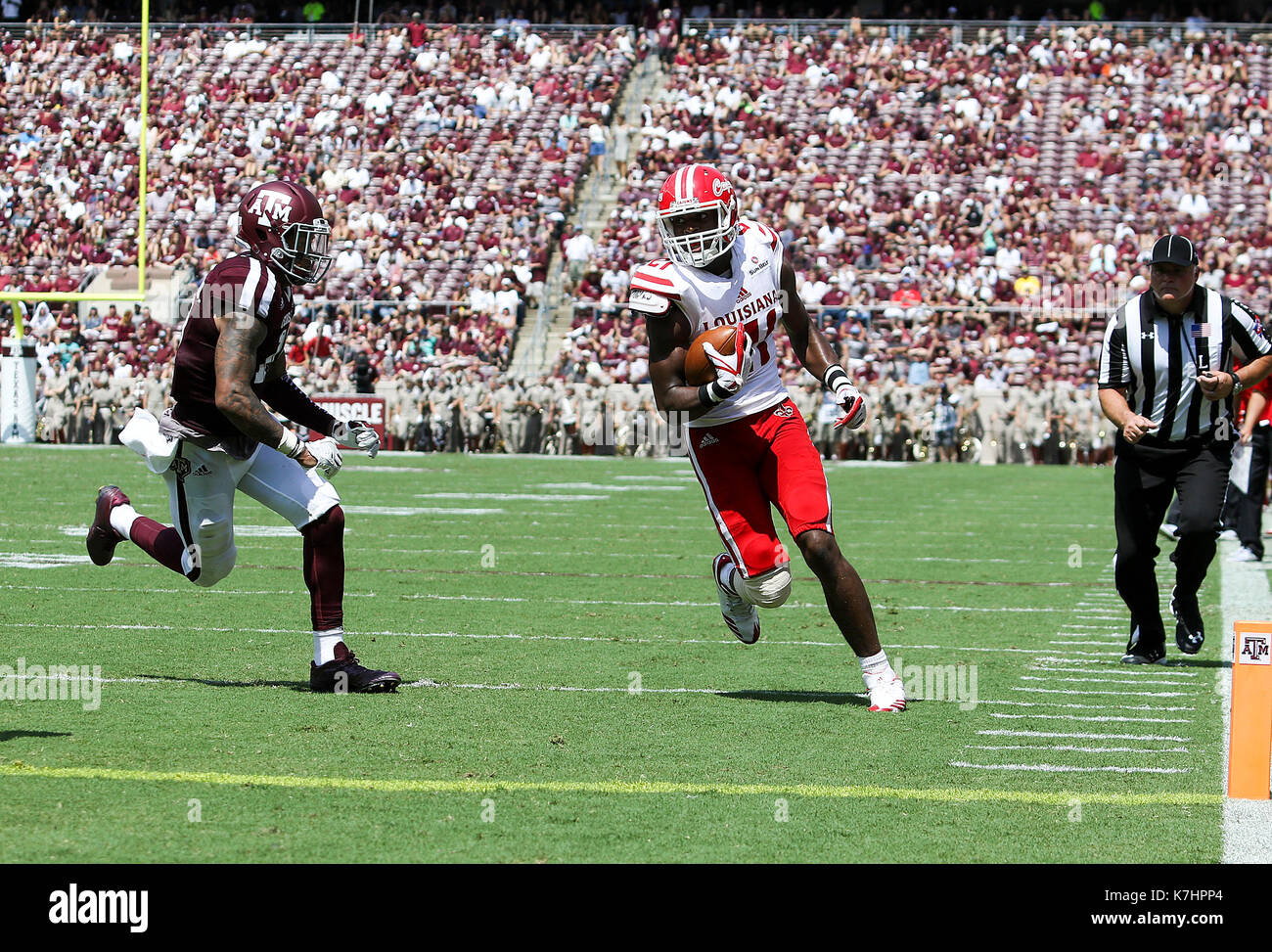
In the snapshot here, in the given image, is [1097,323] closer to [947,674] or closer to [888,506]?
[888,506]

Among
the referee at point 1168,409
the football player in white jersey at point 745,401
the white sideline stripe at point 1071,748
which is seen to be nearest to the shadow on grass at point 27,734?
the football player in white jersey at point 745,401

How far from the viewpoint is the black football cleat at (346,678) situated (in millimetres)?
6703

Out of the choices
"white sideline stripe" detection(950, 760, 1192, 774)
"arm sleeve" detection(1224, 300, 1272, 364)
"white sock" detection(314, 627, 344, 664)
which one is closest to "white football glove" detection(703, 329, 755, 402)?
"white sideline stripe" detection(950, 760, 1192, 774)

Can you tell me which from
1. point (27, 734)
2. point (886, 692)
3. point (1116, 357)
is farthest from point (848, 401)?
point (27, 734)

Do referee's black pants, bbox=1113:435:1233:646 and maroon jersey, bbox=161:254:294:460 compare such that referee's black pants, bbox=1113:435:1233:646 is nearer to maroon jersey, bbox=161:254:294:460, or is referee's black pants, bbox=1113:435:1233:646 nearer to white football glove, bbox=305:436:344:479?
white football glove, bbox=305:436:344:479

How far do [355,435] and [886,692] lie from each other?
7.15 feet

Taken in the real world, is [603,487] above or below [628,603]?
below

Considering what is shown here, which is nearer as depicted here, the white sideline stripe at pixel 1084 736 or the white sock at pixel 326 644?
the white sideline stripe at pixel 1084 736

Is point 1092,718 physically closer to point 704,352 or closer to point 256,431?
point 704,352

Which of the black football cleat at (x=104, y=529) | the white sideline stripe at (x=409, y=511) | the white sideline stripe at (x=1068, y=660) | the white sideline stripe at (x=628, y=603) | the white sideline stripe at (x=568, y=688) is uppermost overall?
the black football cleat at (x=104, y=529)

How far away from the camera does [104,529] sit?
7.54 meters
